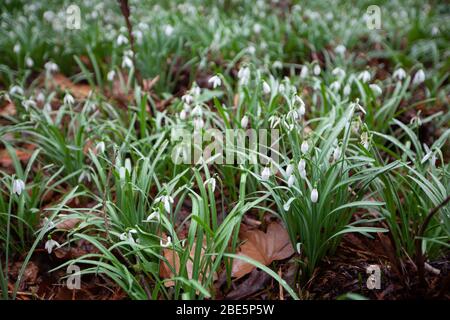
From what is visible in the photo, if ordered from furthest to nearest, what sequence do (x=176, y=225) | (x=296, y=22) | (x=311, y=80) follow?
(x=296, y=22), (x=311, y=80), (x=176, y=225)

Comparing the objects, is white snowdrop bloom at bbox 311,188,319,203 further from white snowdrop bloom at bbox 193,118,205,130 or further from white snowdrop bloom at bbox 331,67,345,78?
white snowdrop bloom at bbox 331,67,345,78

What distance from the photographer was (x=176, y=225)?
2447 millimetres

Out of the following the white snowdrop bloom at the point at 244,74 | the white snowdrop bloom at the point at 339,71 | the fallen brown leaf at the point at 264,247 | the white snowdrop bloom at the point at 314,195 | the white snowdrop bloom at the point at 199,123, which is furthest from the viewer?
the white snowdrop bloom at the point at 339,71

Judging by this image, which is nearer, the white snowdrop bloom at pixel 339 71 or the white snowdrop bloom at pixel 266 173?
the white snowdrop bloom at pixel 266 173

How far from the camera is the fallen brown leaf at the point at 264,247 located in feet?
6.97

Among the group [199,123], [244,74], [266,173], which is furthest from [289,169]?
[244,74]

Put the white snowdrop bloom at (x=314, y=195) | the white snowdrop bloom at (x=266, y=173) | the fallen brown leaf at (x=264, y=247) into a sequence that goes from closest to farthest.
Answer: the white snowdrop bloom at (x=314, y=195), the white snowdrop bloom at (x=266, y=173), the fallen brown leaf at (x=264, y=247)

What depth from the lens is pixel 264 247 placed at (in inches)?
88.3

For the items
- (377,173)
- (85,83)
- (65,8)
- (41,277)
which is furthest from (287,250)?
(65,8)

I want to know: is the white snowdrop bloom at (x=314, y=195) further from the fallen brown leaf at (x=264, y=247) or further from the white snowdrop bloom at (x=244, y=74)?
the white snowdrop bloom at (x=244, y=74)

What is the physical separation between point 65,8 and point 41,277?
4.38 meters

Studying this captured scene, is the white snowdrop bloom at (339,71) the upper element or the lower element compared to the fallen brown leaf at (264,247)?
upper

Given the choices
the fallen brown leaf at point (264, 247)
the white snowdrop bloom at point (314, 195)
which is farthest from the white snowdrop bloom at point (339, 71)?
the white snowdrop bloom at point (314, 195)
